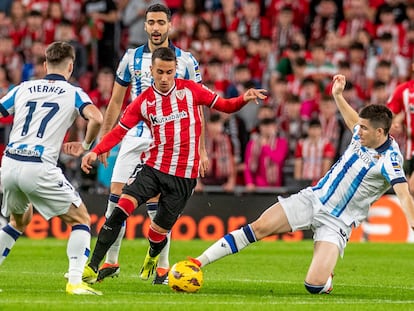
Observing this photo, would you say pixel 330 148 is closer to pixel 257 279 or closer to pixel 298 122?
pixel 298 122

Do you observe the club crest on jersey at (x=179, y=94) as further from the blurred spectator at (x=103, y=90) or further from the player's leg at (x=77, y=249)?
the blurred spectator at (x=103, y=90)

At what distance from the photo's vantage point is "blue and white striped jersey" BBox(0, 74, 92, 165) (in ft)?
30.0

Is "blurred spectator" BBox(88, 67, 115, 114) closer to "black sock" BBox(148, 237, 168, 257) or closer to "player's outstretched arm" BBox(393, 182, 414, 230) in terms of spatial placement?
"black sock" BBox(148, 237, 168, 257)

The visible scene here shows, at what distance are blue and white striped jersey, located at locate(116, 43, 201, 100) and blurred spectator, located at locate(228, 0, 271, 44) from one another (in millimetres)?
10198

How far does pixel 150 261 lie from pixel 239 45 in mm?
10796

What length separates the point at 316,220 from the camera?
10211mm

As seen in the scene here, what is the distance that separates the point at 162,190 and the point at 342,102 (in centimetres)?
189

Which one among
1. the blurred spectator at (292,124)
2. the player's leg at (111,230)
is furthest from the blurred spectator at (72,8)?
the player's leg at (111,230)

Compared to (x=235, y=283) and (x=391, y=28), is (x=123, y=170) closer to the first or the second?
(x=235, y=283)

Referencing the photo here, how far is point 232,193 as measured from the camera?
18359 millimetres

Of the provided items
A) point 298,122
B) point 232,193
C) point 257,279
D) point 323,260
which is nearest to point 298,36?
point 298,122

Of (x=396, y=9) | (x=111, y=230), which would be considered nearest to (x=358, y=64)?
(x=396, y=9)

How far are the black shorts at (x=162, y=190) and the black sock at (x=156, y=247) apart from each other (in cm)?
23

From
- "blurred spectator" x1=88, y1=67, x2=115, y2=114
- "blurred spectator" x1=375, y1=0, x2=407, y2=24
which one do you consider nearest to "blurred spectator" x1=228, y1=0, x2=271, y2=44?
"blurred spectator" x1=375, y1=0, x2=407, y2=24
